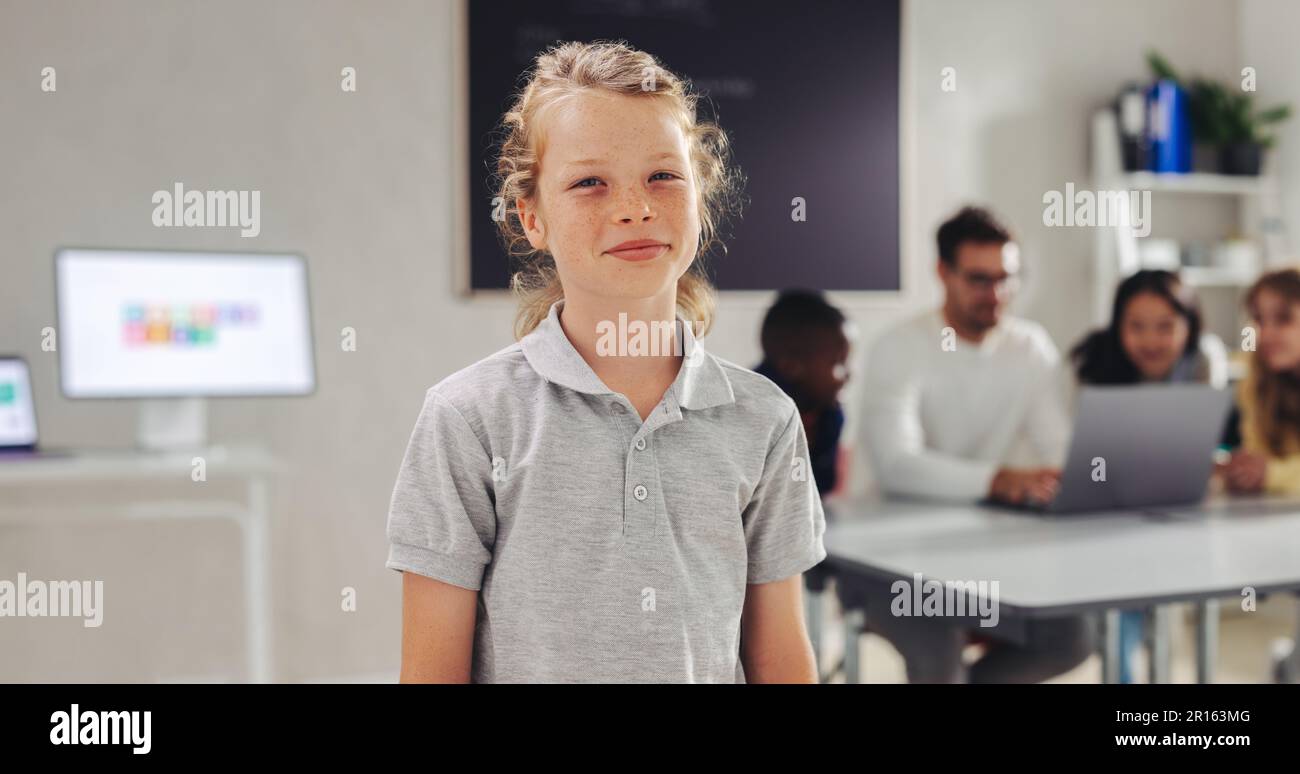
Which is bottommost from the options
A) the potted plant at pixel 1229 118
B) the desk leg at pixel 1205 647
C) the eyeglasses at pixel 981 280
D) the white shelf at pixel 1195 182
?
the desk leg at pixel 1205 647

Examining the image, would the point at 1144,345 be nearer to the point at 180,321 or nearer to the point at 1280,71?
the point at 1280,71

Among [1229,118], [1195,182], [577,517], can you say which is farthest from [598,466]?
[1229,118]

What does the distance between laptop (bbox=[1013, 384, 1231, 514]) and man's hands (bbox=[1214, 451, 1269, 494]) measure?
Answer: 22 centimetres

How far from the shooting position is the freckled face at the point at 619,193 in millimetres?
812

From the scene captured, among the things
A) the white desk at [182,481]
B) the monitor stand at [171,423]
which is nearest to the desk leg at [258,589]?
the white desk at [182,481]

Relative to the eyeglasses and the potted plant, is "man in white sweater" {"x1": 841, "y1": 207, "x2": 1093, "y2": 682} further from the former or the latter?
the potted plant

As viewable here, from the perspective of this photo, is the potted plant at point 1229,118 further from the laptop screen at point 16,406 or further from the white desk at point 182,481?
the laptop screen at point 16,406

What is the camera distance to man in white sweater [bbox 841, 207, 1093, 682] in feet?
6.60

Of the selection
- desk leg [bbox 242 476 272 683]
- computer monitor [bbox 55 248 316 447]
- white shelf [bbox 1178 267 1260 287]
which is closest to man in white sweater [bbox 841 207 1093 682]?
desk leg [bbox 242 476 272 683]

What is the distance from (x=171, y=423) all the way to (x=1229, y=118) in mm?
3100

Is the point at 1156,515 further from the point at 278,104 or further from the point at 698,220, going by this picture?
the point at 278,104

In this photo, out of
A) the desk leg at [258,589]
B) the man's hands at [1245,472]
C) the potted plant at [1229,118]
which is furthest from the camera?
the potted plant at [1229,118]

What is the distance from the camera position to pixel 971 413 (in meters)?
2.09
